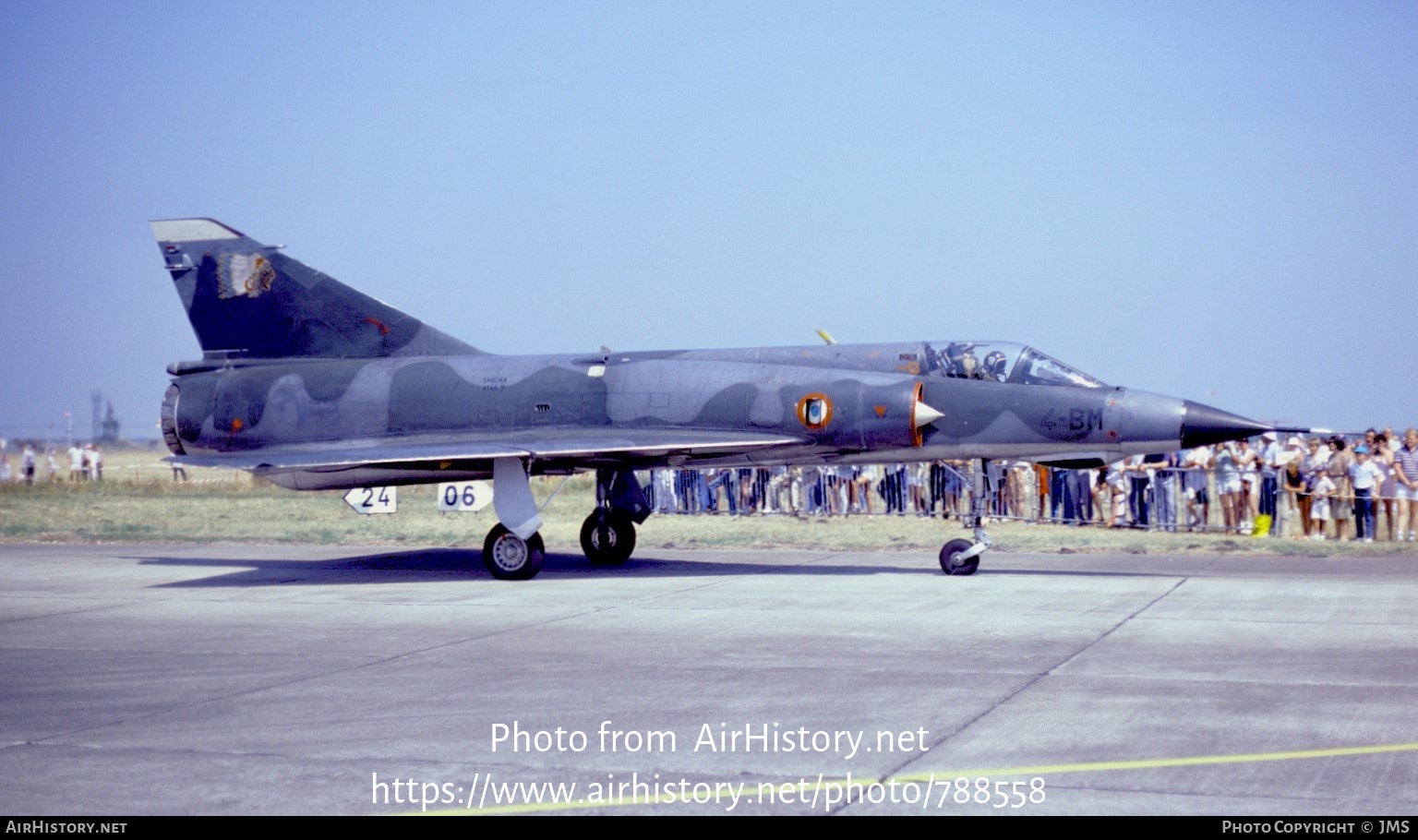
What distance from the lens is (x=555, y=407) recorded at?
621 inches

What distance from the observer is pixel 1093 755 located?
20.4ft

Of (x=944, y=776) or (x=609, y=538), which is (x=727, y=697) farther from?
(x=609, y=538)

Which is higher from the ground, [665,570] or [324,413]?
[324,413]

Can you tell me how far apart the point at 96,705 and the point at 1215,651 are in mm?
7083

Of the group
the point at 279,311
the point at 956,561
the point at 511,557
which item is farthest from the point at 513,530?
the point at 956,561

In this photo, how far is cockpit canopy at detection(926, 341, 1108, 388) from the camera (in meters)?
14.2

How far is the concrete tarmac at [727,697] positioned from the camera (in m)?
5.68

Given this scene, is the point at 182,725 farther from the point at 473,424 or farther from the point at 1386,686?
the point at 473,424

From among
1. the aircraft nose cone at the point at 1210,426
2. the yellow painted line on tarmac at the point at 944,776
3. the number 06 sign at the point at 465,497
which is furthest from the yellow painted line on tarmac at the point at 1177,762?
the number 06 sign at the point at 465,497

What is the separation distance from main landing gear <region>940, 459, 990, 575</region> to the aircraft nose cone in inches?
84.5

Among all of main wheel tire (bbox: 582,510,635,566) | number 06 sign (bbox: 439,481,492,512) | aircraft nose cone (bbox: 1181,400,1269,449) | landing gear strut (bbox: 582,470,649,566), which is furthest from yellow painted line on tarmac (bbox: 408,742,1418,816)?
number 06 sign (bbox: 439,481,492,512)

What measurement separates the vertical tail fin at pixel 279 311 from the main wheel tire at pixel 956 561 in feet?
21.7

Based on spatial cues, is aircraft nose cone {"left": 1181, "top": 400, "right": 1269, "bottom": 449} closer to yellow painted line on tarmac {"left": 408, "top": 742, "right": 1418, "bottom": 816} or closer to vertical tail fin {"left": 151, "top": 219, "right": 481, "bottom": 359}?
yellow painted line on tarmac {"left": 408, "top": 742, "right": 1418, "bottom": 816}
